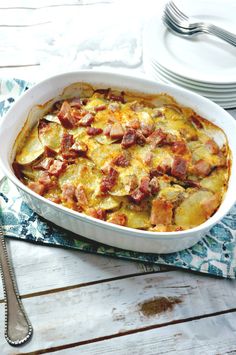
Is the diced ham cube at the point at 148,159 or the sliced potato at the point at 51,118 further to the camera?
the sliced potato at the point at 51,118

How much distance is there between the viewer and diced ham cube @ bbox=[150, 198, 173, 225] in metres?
2.06

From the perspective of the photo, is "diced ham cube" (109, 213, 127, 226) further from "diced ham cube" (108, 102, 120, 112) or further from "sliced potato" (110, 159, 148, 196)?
"diced ham cube" (108, 102, 120, 112)

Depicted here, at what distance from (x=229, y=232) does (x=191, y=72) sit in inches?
38.8

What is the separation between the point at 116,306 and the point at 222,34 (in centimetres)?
179

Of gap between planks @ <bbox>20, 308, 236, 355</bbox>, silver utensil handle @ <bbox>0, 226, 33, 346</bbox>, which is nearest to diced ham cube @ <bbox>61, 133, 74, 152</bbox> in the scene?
silver utensil handle @ <bbox>0, 226, 33, 346</bbox>

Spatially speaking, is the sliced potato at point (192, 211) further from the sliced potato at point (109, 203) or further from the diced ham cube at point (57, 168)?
the diced ham cube at point (57, 168)

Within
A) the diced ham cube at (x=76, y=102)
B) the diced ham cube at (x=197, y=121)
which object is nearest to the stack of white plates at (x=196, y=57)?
the diced ham cube at (x=197, y=121)

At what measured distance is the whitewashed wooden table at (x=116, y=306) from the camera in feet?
6.38

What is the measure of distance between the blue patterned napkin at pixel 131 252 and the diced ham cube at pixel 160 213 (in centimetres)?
21

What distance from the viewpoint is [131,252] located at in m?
2.18

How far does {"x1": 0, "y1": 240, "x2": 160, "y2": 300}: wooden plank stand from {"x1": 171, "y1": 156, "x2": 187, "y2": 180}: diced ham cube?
0.44 meters

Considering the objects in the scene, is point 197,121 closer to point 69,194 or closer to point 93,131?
point 93,131

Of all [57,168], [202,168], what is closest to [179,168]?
[202,168]

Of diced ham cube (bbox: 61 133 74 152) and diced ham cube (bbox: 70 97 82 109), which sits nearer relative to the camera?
diced ham cube (bbox: 61 133 74 152)
